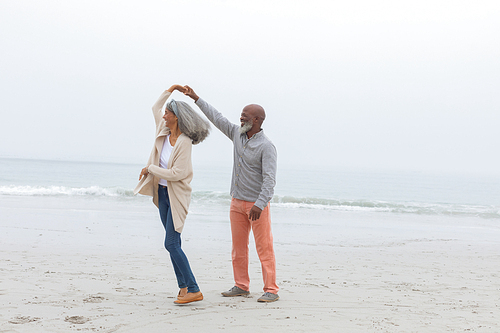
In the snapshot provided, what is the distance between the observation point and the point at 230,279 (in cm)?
505

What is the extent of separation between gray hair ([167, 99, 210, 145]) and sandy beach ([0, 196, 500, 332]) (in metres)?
1.56

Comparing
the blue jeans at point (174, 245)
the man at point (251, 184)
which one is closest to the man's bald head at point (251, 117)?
the man at point (251, 184)

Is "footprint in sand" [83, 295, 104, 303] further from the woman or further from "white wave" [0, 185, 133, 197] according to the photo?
"white wave" [0, 185, 133, 197]

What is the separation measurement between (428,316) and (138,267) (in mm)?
3647

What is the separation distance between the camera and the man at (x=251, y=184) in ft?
12.4

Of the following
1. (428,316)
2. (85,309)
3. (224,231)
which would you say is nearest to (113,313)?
(85,309)

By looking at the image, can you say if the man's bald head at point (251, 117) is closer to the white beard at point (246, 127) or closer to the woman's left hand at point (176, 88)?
the white beard at point (246, 127)

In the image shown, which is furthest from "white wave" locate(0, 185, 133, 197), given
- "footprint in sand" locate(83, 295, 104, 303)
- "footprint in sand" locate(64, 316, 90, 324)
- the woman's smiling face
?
"footprint in sand" locate(64, 316, 90, 324)

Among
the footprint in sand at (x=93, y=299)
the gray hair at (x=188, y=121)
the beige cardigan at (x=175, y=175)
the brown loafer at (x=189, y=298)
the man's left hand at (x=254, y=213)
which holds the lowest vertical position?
the footprint in sand at (x=93, y=299)

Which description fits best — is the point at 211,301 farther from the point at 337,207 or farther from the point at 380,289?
the point at 337,207

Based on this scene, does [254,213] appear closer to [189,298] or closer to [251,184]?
[251,184]

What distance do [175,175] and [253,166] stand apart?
797 mm

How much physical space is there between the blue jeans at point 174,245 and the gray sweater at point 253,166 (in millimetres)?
693

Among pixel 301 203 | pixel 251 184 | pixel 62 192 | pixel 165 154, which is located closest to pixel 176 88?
pixel 165 154
